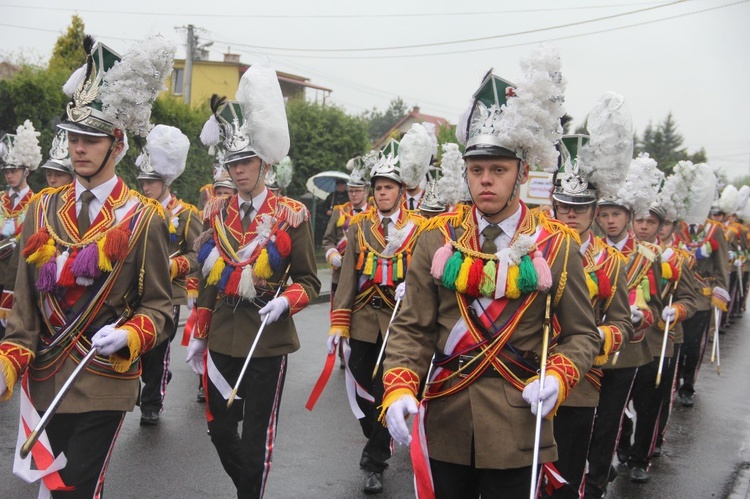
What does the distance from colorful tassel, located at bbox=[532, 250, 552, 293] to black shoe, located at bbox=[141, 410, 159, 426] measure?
508cm

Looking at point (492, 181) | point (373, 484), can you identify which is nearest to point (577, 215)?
point (492, 181)

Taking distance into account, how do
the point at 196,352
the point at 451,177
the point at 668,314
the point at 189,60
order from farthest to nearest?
the point at 189,60
the point at 451,177
the point at 668,314
the point at 196,352

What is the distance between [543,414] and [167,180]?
18.6ft

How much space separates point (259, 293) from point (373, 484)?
188cm

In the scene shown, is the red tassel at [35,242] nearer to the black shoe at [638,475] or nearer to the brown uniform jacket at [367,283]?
the brown uniform jacket at [367,283]

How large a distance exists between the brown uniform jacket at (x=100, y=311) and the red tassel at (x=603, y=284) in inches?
109

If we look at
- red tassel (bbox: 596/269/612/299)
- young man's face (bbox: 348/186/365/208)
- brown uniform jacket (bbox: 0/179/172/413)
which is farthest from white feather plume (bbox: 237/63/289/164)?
young man's face (bbox: 348/186/365/208)

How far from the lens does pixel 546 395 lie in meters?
3.34

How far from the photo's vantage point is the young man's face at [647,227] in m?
7.64

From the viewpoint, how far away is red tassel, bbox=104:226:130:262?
404 cm

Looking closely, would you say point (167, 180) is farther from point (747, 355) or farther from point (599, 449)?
point (747, 355)

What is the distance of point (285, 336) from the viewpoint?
5.45 meters

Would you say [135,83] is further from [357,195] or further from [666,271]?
[357,195]

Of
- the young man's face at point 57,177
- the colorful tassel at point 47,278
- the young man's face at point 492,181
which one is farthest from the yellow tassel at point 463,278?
the young man's face at point 57,177
